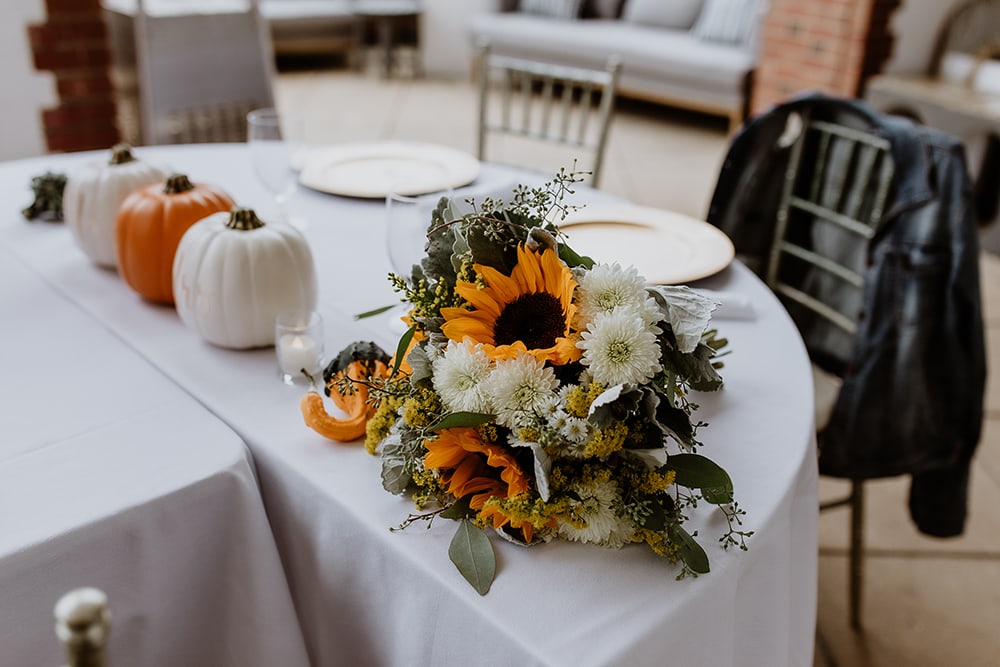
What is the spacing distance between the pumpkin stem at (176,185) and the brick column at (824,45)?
12.4ft

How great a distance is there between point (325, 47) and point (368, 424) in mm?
6824

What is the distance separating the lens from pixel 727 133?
5570 millimetres

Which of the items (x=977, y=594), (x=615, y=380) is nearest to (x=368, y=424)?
(x=615, y=380)

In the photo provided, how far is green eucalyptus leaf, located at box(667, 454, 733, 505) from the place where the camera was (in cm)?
74

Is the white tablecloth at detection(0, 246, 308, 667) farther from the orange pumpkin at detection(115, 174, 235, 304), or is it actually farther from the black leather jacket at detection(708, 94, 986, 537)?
the black leather jacket at detection(708, 94, 986, 537)

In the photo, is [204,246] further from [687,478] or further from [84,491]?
[687,478]

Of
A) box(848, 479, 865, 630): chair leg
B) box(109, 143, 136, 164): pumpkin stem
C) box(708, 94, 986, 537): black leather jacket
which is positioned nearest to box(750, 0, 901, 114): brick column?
box(708, 94, 986, 537): black leather jacket

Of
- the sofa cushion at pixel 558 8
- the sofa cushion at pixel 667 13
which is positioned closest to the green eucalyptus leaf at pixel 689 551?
the sofa cushion at pixel 667 13

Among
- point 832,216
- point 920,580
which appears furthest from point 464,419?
point 920,580

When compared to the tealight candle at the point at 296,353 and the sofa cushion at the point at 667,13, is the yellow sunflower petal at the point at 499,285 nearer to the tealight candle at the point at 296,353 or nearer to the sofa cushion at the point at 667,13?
the tealight candle at the point at 296,353

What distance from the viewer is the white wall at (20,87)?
2.58 metres

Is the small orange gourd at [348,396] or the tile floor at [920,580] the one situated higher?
the small orange gourd at [348,396]

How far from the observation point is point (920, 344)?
1.48 metres

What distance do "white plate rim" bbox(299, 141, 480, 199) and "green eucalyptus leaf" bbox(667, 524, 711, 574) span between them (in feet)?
2.95
